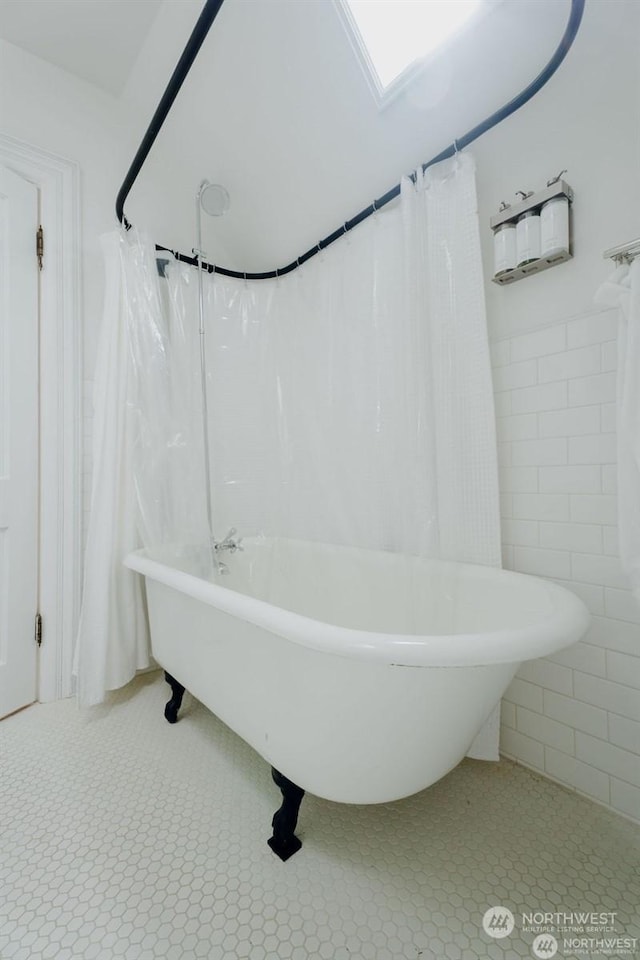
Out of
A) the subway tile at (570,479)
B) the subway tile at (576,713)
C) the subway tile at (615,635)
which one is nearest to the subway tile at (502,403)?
the subway tile at (570,479)

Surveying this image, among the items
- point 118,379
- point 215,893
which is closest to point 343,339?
point 118,379

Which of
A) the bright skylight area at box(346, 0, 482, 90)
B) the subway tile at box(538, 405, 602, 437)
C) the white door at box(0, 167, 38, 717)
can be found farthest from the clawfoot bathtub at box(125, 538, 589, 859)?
the bright skylight area at box(346, 0, 482, 90)

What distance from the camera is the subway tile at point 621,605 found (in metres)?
1.00

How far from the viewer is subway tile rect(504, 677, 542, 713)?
3.84 ft

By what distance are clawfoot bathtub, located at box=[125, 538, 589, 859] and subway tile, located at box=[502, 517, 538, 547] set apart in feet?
0.63

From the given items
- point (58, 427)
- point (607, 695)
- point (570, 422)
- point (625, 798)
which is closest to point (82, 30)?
point (58, 427)

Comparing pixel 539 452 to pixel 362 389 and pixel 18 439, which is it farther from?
pixel 18 439

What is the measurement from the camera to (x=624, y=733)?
3.32 ft

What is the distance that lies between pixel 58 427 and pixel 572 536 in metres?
1.89

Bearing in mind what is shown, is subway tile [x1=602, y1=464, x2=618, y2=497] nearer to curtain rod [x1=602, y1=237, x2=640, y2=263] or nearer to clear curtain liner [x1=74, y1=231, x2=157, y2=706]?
curtain rod [x1=602, y1=237, x2=640, y2=263]

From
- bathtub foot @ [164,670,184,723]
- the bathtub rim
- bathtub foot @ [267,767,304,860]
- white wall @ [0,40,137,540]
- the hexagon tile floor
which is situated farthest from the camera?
white wall @ [0,40,137,540]

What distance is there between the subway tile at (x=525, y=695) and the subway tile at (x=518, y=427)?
29.2 inches

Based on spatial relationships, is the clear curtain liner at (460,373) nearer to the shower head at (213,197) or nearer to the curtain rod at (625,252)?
the curtain rod at (625,252)

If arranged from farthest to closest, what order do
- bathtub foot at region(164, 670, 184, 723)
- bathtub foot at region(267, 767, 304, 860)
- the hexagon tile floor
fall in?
1. bathtub foot at region(164, 670, 184, 723)
2. bathtub foot at region(267, 767, 304, 860)
3. the hexagon tile floor
